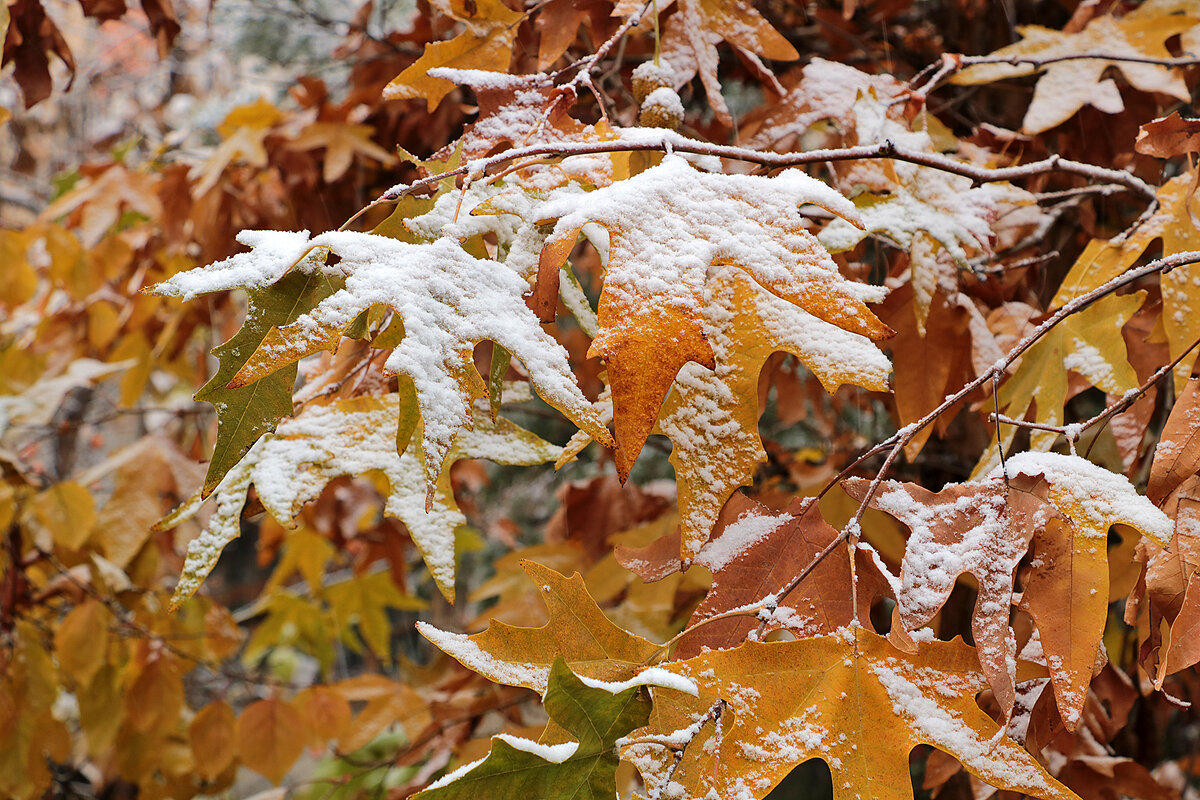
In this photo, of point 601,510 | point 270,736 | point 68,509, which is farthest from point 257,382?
point 270,736

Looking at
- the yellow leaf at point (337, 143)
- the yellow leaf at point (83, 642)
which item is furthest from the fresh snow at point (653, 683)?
the yellow leaf at point (83, 642)

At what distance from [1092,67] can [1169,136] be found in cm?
42

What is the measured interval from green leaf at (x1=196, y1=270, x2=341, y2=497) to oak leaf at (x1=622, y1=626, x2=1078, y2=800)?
0.88 ft

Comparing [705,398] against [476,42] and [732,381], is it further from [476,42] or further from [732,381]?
[476,42]

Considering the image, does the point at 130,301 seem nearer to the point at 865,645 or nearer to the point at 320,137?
the point at 320,137

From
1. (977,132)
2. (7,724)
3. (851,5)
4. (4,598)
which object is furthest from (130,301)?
(977,132)

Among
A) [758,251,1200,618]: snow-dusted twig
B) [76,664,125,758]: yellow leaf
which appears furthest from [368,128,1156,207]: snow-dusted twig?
[76,664,125,758]: yellow leaf

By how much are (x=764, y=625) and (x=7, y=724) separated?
4.76 ft

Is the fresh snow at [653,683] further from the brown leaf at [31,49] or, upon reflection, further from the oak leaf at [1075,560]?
the brown leaf at [31,49]

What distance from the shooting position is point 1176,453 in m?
0.53

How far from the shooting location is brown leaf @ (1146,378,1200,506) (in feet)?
1.72

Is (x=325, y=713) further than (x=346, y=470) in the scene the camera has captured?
Yes

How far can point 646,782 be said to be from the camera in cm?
44

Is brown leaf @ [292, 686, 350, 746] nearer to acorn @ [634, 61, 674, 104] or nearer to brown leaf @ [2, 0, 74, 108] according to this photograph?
brown leaf @ [2, 0, 74, 108]
